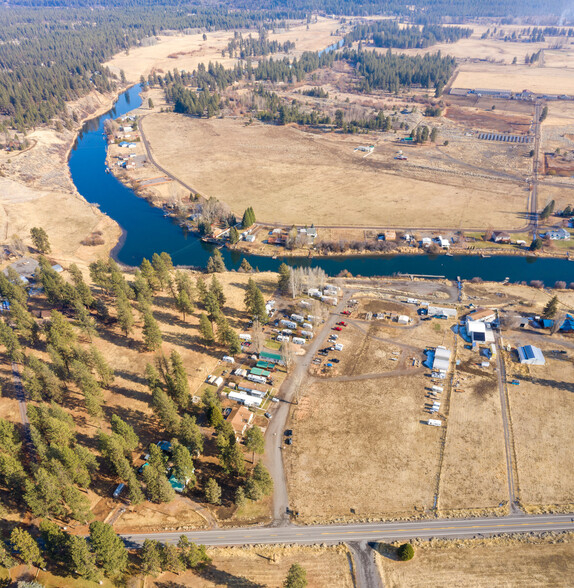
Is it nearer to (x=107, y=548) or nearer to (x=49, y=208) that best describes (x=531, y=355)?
(x=107, y=548)

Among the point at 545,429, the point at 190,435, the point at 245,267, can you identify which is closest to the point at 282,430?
the point at 190,435

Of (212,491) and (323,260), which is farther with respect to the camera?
(323,260)

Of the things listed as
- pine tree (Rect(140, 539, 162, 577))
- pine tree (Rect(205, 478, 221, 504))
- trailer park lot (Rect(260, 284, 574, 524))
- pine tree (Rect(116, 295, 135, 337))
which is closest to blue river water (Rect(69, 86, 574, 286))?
trailer park lot (Rect(260, 284, 574, 524))

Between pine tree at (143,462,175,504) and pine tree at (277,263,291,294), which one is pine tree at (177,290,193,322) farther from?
pine tree at (143,462,175,504)

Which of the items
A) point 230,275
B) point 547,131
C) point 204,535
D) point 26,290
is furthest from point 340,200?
point 547,131

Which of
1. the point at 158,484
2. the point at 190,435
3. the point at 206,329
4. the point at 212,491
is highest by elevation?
the point at 206,329
